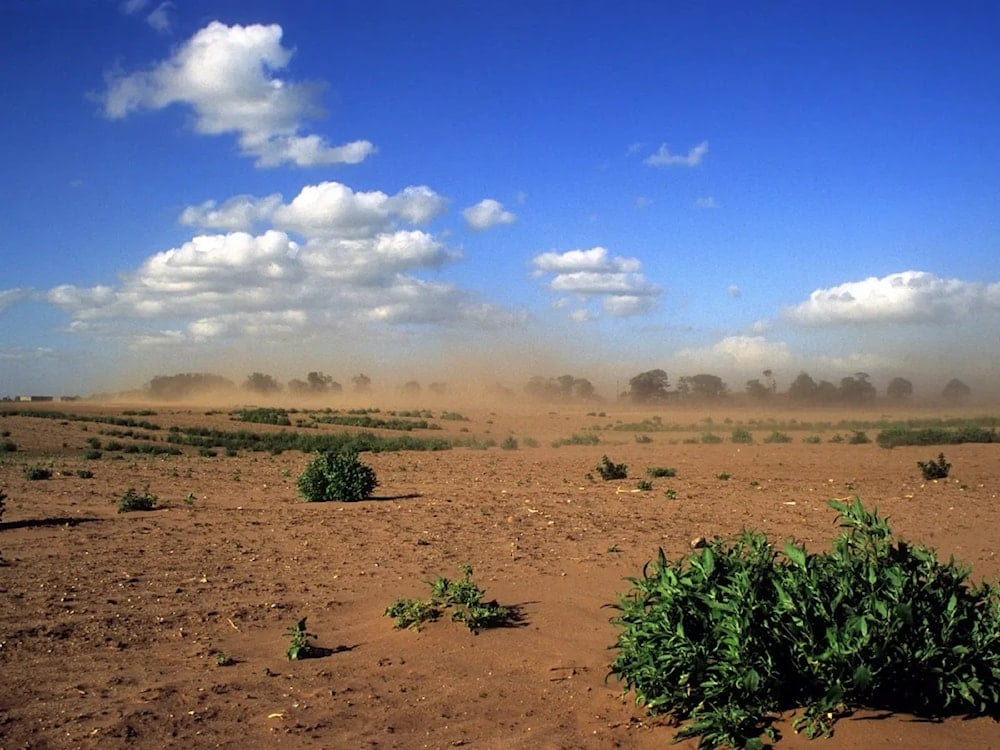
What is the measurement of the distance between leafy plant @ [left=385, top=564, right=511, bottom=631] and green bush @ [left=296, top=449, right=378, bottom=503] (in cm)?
903

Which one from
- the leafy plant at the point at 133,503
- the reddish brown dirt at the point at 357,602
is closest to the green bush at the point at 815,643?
the reddish brown dirt at the point at 357,602

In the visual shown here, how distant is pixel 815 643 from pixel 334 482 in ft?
42.6

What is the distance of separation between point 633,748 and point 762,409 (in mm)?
95674

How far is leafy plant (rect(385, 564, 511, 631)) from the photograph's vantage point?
7.21 meters

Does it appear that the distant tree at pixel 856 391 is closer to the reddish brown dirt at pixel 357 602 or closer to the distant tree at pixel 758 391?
the distant tree at pixel 758 391

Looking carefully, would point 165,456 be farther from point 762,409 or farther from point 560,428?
point 762,409

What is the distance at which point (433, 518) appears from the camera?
14078 millimetres

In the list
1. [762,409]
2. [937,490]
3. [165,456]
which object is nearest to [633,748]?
[937,490]

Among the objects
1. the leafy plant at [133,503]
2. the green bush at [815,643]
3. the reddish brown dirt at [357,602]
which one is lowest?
the reddish brown dirt at [357,602]

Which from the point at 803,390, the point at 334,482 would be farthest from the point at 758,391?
the point at 334,482

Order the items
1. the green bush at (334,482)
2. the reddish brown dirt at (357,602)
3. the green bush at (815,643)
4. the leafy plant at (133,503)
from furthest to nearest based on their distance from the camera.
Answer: the green bush at (334,482)
the leafy plant at (133,503)
the reddish brown dirt at (357,602)
the green bush at (815,643)

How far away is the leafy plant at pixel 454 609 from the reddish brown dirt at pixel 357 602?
13 cm

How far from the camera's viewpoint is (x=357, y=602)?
8.59 metres

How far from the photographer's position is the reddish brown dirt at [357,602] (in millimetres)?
5328
